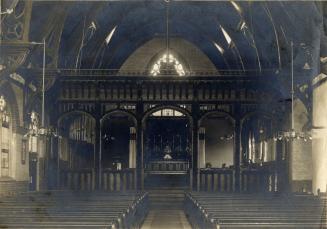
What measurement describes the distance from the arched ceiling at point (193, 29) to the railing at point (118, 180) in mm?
4400

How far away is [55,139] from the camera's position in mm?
20531

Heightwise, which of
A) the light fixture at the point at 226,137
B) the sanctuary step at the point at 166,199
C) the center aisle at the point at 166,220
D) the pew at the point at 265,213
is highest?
the light fixture at the point at 226,137

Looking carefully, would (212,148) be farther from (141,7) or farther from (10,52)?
(10,52)

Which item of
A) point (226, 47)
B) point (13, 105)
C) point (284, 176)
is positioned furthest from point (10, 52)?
point (226, 47)

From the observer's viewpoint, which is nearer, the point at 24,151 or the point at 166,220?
the point at 166,220

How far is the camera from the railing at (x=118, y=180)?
66.3 ft

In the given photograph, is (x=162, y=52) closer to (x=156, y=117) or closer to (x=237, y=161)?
(x=156, y=117)

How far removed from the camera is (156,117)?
92.9 ft

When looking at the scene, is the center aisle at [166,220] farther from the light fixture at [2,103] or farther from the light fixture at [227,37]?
the light fixture at [227,37]

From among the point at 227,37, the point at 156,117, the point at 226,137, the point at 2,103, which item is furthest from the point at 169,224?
the point at 226,137

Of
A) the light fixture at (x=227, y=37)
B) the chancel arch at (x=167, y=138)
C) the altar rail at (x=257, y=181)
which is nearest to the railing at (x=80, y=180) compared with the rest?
the altar rail at (x=257, y=181)

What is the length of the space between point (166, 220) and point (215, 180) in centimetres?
376

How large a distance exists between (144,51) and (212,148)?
613cm

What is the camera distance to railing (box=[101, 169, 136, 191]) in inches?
796
